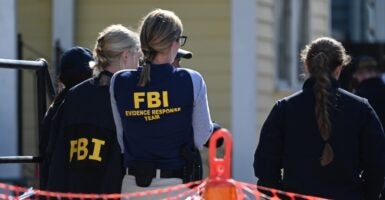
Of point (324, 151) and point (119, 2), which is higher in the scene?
point (119, 2)

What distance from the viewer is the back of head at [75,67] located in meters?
6.23

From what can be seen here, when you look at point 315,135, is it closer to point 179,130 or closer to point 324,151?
point 324,151

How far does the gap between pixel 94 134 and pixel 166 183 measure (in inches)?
23.1

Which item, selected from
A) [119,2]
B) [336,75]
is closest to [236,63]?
[119,2]

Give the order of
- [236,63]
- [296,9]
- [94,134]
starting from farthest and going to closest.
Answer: [296,9], [236,63], [94,134]

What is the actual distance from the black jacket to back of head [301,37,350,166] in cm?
105

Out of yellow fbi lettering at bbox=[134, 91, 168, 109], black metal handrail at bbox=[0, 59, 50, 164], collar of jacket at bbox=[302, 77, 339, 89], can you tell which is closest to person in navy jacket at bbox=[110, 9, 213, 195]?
yellow fbi lettering at bbox=[134, 91, 168, 109]

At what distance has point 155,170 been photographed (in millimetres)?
5258

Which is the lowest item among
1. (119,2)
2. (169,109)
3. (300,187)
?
(300,187)

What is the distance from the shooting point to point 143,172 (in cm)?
526

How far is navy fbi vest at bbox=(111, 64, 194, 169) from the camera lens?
5.26 meters

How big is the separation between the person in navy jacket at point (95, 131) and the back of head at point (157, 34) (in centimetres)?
42

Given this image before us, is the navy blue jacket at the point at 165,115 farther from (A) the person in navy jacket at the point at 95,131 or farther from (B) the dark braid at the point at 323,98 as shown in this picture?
(B) the dark braid at the point at 323,98

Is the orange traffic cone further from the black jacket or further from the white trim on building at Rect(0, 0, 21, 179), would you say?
the white trim on building at Rect(0, 0, 21, 179)
